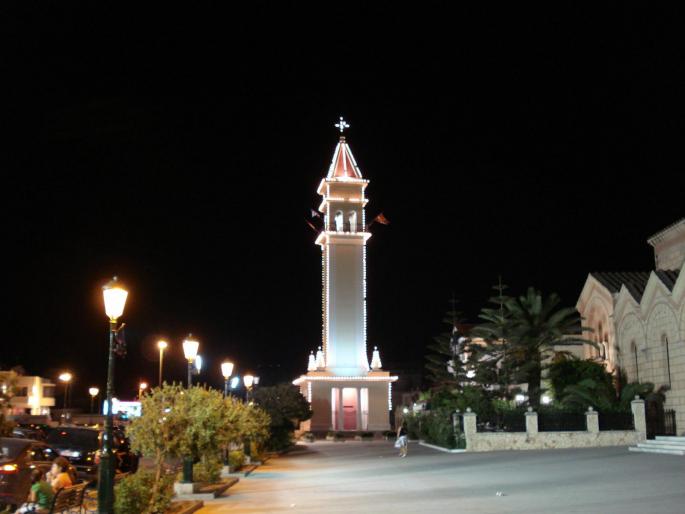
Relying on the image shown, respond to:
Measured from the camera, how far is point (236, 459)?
25438 millimetres

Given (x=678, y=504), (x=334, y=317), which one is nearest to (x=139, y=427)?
(x=678, y=504)

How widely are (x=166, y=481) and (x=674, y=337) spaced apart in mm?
26979

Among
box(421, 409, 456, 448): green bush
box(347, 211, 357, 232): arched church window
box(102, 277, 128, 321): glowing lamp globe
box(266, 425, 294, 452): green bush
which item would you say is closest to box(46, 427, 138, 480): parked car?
box(102, 277, 128, 321): glowing lamp globe

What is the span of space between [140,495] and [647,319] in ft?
98.8

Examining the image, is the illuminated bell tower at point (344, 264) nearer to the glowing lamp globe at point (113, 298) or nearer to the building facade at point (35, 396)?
the building facade at point (35, 396)

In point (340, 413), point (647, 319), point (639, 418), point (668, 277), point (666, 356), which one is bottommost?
point (639, 418)

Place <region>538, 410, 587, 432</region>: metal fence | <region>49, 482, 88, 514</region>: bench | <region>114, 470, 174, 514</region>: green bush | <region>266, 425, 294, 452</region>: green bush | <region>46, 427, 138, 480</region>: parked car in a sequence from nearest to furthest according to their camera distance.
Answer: <region>49, 482, 88, 514</region>: bench → <region>114, 470, 174, 514</region>: green bush → <region>46, 427, 138, 480</region>: parked car → <region>538, 410, 587, 432</region>: metal fence → <region>266, 425, 294, 452</region>: green bush

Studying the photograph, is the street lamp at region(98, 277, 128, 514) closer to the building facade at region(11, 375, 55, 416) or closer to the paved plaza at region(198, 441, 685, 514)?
the paved plaza at region(198, 441, 685, 514)

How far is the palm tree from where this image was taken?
41438 millimetres

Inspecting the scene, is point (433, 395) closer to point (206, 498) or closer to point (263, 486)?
point (263, 486)

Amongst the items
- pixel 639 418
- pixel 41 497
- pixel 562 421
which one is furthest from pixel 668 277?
pixel 41 497

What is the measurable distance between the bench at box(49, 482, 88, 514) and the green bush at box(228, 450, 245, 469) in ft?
39.4

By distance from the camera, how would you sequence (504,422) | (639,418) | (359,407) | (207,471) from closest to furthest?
(207,471)
(639,418)
(504,422)
(359,407)

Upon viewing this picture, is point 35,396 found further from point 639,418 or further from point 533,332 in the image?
point 639,418
